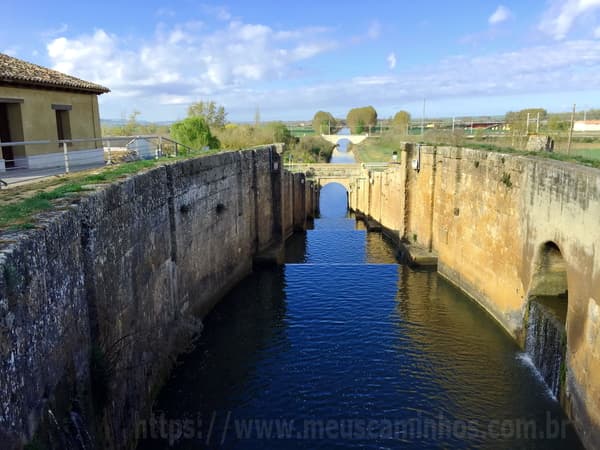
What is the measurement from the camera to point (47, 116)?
14.8 m

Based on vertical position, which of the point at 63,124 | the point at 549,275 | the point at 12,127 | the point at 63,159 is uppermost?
the point at 63,124

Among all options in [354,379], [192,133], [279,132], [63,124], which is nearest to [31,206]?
[354,379]

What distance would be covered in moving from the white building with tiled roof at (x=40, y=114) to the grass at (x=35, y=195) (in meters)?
3.21

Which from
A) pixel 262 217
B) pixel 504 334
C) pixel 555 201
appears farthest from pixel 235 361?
pixel 262 217

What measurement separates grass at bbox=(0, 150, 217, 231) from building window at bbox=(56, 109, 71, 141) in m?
5.82

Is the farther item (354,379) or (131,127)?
(131,127)

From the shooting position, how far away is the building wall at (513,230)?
872 centimetres

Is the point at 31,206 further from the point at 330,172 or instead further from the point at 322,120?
the point at 322,120

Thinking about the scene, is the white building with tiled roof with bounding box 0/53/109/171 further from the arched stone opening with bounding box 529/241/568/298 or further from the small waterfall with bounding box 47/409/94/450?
the arched stone opening with bounding box 529/241/568/298

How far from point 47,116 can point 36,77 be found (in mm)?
1269

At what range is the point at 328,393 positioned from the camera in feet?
33.9

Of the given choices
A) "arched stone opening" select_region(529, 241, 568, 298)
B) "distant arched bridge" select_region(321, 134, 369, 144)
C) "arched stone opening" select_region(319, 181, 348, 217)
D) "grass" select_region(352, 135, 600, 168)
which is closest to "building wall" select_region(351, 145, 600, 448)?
"arched stone opening" select_region(529, 241, 568, 298)

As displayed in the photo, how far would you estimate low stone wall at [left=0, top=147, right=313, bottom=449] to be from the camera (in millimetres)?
5039

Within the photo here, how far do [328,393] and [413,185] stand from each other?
1378cm
